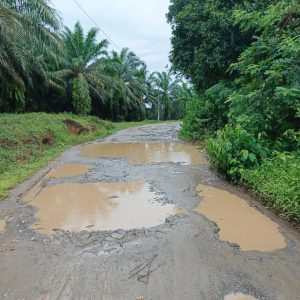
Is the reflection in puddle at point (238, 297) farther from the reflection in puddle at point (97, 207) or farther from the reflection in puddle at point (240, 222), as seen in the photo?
the reflection in puddle at point (97, 207)

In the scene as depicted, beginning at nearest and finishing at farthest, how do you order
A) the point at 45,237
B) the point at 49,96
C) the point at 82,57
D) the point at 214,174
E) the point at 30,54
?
the point at 45,237
the point at 214,174
the point at 30,54
the point at 82,57
the point at 49,96

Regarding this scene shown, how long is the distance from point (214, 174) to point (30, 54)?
12.6 metres

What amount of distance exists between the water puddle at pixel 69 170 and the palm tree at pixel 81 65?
45.6 feet

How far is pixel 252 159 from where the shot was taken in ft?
21.4

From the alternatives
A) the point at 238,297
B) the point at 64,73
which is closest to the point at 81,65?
the point at 64,73

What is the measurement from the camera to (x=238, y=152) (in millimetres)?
6809

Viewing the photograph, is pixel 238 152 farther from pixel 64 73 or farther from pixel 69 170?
pixel 64 73

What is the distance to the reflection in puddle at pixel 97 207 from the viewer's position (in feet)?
15.6

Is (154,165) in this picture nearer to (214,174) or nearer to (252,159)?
(214,174)

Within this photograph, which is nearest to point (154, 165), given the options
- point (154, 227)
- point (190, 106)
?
point (154, 227)

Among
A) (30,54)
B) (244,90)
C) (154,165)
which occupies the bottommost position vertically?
(154,165)

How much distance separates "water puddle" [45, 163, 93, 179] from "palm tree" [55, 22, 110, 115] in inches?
547

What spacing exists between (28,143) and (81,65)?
1267cm

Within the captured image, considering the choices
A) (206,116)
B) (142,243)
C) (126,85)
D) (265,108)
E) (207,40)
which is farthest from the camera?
(126,85)
